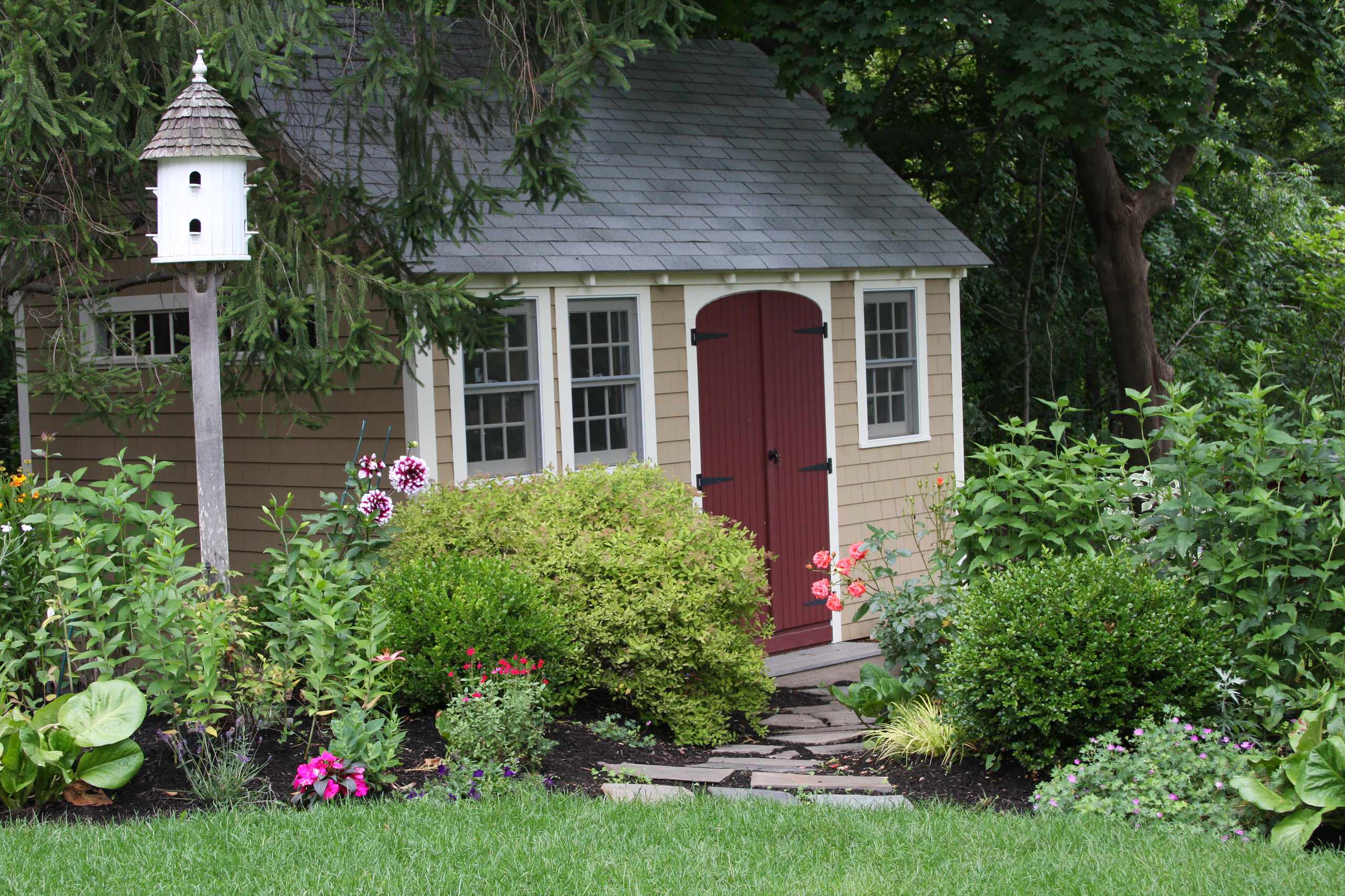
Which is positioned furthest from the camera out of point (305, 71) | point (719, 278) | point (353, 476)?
point (719, 278)

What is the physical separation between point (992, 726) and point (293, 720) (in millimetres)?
2926

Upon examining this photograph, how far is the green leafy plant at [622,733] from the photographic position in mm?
6230

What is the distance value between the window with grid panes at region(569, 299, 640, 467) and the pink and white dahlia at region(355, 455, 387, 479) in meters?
1.96

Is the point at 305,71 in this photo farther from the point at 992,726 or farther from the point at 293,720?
the point at 992,726

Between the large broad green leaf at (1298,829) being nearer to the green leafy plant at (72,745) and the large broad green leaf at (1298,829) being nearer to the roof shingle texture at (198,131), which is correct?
the green leafy plant at (72,745)

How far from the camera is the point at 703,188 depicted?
10.1 meters

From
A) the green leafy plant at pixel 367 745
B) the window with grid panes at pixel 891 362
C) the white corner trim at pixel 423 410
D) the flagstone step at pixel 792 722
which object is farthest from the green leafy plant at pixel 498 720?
the window with grid panes at pixel 891 362

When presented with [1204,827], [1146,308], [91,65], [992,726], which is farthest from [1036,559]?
[1146,308]

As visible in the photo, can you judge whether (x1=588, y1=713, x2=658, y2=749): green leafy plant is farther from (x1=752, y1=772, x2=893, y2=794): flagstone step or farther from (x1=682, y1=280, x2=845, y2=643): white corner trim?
(x1=682, y1=280, x2=845, y2=643): white corner trim

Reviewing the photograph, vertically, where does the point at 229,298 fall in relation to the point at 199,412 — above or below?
above

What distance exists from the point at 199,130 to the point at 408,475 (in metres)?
2.02

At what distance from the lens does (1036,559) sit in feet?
20.1

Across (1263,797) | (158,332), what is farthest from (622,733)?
(158,332)

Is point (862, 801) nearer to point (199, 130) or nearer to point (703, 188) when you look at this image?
point (199, 130)
